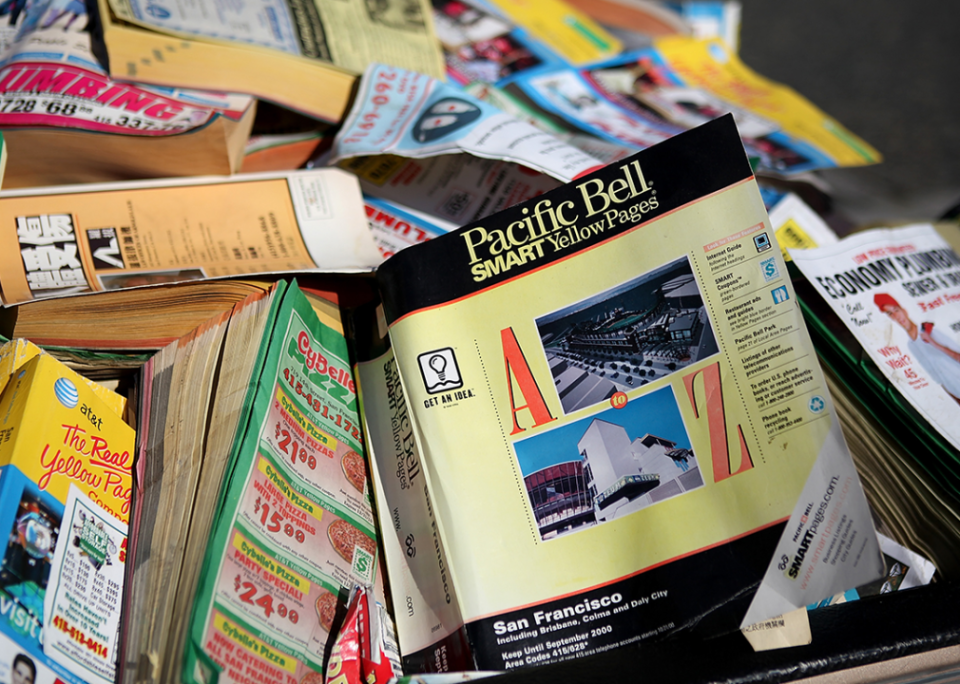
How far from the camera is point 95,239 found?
58 cm

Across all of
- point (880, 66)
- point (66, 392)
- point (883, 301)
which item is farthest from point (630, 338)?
point (880, 66)

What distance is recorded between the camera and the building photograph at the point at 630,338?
0.49 m

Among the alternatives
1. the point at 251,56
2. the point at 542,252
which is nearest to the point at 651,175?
the point at 542,252

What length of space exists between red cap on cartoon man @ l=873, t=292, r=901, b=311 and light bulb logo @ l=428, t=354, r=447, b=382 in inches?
15.2

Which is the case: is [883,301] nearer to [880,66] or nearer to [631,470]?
[631,470]

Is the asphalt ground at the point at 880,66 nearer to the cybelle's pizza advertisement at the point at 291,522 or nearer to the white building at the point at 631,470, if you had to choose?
the white building at the point at 631,470

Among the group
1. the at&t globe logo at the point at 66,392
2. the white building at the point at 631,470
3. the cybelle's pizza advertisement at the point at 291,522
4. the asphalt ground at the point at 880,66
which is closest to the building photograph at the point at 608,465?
the white building at the point at 631,470

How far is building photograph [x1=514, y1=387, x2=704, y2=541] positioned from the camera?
1.57 feet

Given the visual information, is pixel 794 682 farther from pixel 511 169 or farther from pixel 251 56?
pixel 251 56

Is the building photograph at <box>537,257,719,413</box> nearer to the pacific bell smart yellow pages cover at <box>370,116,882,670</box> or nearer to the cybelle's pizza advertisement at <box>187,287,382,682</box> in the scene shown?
the pacific bell smart yellow pages cover at <box>370,116,882,670</box>

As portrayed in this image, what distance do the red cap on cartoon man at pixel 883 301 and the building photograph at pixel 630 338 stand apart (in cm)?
19

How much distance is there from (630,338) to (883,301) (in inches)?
10.1

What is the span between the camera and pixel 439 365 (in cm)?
50

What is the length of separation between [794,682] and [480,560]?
0.22m
